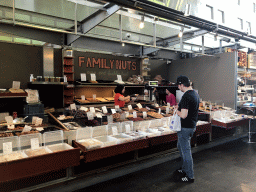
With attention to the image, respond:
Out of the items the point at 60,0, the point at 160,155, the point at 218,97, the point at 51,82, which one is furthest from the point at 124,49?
the point at 160,155

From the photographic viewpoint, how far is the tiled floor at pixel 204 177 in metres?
3.43

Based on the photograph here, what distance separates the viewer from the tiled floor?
3.43 meters

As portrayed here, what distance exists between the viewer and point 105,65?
788 centimetres

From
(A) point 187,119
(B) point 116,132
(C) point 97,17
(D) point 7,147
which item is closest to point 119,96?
(B) point 116,132

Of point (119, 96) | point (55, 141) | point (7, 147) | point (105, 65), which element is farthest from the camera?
point (105, 65)

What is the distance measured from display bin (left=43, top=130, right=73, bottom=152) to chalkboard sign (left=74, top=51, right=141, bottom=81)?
13.1ft

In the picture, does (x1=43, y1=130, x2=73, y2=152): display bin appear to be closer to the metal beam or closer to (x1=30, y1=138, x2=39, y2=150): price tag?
(x1=30, y1=138, x2=39, y2=150): price tag

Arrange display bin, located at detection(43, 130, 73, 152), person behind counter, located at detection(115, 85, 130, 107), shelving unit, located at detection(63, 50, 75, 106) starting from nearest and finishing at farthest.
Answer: display bin, located at detection(43, 130, 73, 152) < person behind counter, located at detection(115, 85, 130, 107) < shelving unit, located at detection(63, 50, 75, 106)

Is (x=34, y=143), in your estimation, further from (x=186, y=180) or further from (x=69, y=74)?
(x=69, y=74)

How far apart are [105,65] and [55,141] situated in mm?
4822

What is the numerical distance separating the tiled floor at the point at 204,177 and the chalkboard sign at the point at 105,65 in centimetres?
445

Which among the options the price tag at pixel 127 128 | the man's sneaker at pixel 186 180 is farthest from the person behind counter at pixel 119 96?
the man's sneaker at pixel 186 180

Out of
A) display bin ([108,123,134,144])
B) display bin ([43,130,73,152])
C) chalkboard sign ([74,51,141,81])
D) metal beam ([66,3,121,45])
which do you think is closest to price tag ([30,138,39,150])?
display bin ([43,130,73,152])

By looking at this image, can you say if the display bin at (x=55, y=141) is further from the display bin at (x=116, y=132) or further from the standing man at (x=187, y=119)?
the standing man at (x=187, y=119)
